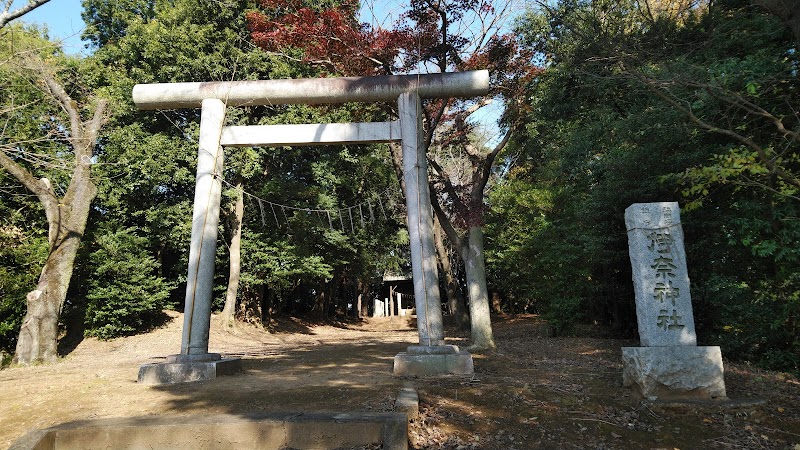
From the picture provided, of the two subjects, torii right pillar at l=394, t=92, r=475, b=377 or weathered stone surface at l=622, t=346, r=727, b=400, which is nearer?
weathered stone surface at l=622, t=346, r=727, b=400

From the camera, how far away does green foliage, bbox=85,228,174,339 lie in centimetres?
1385

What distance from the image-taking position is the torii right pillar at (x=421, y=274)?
6.11 meters

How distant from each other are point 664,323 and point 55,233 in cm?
1195

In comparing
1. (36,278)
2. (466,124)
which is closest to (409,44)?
(466,124)

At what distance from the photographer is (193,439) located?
12.6ft

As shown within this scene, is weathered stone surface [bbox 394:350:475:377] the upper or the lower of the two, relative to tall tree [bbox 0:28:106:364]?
lower

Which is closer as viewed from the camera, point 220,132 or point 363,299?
point 220,132

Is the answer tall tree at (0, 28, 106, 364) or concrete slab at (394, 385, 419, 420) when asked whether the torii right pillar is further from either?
tall tree at (0, 28, 106, 364)

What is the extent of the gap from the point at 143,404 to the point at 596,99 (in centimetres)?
1030

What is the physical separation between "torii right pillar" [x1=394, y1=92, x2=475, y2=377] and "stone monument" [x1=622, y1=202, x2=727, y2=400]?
82.8 inches

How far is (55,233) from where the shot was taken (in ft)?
34.3

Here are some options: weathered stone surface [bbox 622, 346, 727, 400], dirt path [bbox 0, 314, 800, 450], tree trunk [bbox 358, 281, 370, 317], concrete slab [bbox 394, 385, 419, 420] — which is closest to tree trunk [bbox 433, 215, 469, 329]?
dirt path [bbox 0, 314, 800, 450]

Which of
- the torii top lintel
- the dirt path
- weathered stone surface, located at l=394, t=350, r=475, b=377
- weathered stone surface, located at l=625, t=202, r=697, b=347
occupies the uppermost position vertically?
the torii top lintel

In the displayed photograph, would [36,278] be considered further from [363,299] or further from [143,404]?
[363,299]
